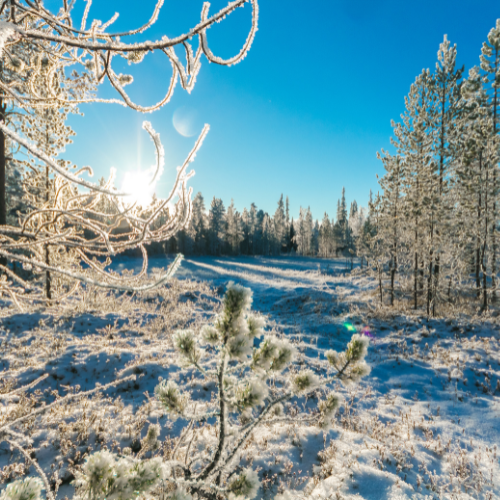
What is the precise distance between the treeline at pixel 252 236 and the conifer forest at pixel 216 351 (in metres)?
35.3

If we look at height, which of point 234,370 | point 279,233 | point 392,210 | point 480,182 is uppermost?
point 279,233

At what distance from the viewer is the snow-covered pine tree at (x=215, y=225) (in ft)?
172

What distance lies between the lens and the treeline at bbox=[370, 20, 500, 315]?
1089 cm

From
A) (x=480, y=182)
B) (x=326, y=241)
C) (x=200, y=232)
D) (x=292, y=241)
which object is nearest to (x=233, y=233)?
(x=200, y=232)

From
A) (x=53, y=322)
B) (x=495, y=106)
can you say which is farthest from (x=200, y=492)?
(x=495, y=106)

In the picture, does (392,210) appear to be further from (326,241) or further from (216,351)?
(326,241)

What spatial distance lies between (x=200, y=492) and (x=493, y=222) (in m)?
15.1

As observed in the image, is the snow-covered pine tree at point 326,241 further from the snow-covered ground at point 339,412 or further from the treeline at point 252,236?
the snow-covered ground at point 339,412

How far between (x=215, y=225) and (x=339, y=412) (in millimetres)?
50299

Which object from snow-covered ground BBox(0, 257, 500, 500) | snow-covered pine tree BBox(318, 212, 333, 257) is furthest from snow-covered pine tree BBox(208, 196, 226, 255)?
snow-covered ground BBox(0, 257, 500, 500)

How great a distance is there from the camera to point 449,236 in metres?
12.2

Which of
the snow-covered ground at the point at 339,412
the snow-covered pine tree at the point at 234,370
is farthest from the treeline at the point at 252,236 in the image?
the snow-covered pine tree at the point at 234,370

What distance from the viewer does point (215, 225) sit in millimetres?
53281

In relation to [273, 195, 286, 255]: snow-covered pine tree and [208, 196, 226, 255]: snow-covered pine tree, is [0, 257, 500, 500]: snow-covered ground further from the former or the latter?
[273, 195, 286, 255]: snow-covered pine tree
